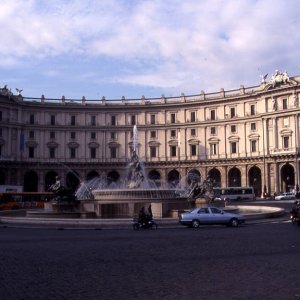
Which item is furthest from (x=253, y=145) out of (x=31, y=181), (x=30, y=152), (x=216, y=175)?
(x=31, y=181)

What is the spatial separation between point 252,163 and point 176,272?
245 feet

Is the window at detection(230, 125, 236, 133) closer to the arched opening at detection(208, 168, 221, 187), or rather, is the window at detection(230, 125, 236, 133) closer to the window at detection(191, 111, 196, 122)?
the window at detection(191, 111, 196, 122)

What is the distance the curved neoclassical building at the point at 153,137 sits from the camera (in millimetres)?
83875

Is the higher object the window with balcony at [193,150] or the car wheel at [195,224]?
the window with balcony at [193,150]

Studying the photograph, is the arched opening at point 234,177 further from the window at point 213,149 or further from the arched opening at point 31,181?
the arched opening at point 31,181

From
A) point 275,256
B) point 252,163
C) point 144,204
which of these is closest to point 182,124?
point 252,163

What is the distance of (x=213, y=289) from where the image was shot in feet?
31.0

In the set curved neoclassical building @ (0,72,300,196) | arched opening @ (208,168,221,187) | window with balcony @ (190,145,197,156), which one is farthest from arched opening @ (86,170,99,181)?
arched opening @ (208,168,221,187)

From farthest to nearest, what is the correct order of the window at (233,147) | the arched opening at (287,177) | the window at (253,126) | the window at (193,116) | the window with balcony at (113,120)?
the window with balcony at (113,120) → the window at (193,116) → the window at (233,147) → the window at (253,126) → the arched opening at (287,177)

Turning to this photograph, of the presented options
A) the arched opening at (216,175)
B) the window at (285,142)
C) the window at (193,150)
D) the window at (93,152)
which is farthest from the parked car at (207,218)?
the window at (93,152)

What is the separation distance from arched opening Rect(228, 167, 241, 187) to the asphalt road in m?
69.4

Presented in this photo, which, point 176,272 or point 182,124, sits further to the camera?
point 182,124

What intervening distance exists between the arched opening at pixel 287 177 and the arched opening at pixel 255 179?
4.91m

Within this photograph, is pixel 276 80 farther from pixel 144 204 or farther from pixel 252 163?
pixel 144 204
